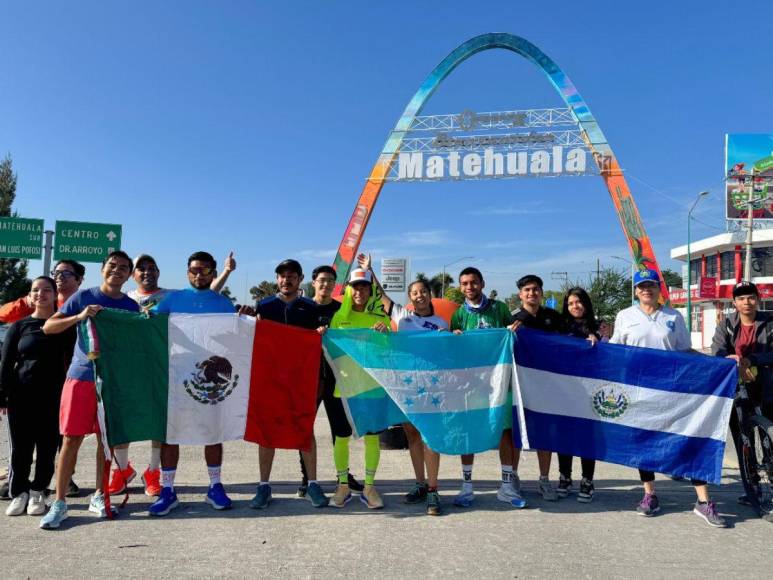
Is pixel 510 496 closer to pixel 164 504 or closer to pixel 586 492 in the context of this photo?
pixel 586 492

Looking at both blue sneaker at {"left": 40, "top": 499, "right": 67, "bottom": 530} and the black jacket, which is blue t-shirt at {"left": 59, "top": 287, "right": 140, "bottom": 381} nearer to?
blue sneaker at {"left": 40, "top": 499, "right": 67, "bottom": 530}

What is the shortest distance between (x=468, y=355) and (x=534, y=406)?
29.3 inches

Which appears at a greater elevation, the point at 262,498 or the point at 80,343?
the point at 80,343

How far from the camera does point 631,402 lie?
4.95m

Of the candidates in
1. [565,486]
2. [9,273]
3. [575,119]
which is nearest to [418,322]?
[565,486]

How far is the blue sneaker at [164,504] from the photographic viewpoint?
4445 mm

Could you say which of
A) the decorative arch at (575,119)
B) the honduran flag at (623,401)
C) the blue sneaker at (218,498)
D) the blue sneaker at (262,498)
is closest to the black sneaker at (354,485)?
→ the blue sneaker at (262,498)

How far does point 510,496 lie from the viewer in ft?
15.7

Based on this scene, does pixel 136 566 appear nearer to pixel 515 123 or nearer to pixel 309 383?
pixel 309 383

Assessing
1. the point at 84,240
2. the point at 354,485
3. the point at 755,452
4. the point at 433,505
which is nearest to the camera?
the point at 433,505

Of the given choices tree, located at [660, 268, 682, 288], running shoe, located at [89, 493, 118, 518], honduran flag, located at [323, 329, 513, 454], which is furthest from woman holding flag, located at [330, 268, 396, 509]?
tree, located at [660, 268, 682, 288]

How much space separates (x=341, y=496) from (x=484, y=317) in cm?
204

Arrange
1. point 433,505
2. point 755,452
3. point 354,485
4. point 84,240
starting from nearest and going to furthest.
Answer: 1. point 433,505
2. point 755,452
3. point 354,485
4. point 84,240

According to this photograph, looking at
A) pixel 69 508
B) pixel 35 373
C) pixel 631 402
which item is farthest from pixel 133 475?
pixel 631 402
